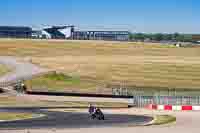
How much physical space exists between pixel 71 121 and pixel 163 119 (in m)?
7.00

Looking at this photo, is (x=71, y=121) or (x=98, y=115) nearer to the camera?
(x=71, y=121)

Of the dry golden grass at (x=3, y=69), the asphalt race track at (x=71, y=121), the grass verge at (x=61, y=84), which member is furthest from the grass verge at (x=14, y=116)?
the dry golden grass at (x=3, y=69)

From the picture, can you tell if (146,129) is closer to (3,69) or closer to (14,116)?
(14,116)

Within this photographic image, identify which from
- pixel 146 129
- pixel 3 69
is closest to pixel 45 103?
pixel 146 129

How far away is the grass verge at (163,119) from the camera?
3836 centimetres

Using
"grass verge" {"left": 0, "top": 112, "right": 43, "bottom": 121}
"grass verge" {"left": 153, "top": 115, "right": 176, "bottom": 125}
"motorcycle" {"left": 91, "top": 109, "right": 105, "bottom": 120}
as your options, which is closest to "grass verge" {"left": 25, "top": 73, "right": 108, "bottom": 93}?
"grass verge" {"left": 0, "top": 112, "right": 43, "bottom": 121}

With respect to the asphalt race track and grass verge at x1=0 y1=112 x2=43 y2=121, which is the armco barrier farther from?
grass verge at x1=0 y1=112 x2=43 y2=121

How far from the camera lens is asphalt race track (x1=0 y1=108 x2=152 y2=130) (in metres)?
34.9

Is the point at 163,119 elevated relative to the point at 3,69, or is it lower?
lower

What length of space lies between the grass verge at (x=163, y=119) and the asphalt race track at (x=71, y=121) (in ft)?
2.15

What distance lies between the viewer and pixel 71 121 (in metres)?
37.7

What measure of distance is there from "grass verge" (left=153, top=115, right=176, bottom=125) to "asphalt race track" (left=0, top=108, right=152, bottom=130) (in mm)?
655

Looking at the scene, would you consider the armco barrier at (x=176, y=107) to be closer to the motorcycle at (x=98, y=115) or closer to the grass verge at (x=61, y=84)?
the motorcycle at (x=98, y=115)

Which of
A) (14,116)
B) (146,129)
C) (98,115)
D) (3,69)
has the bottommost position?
(146,129)
